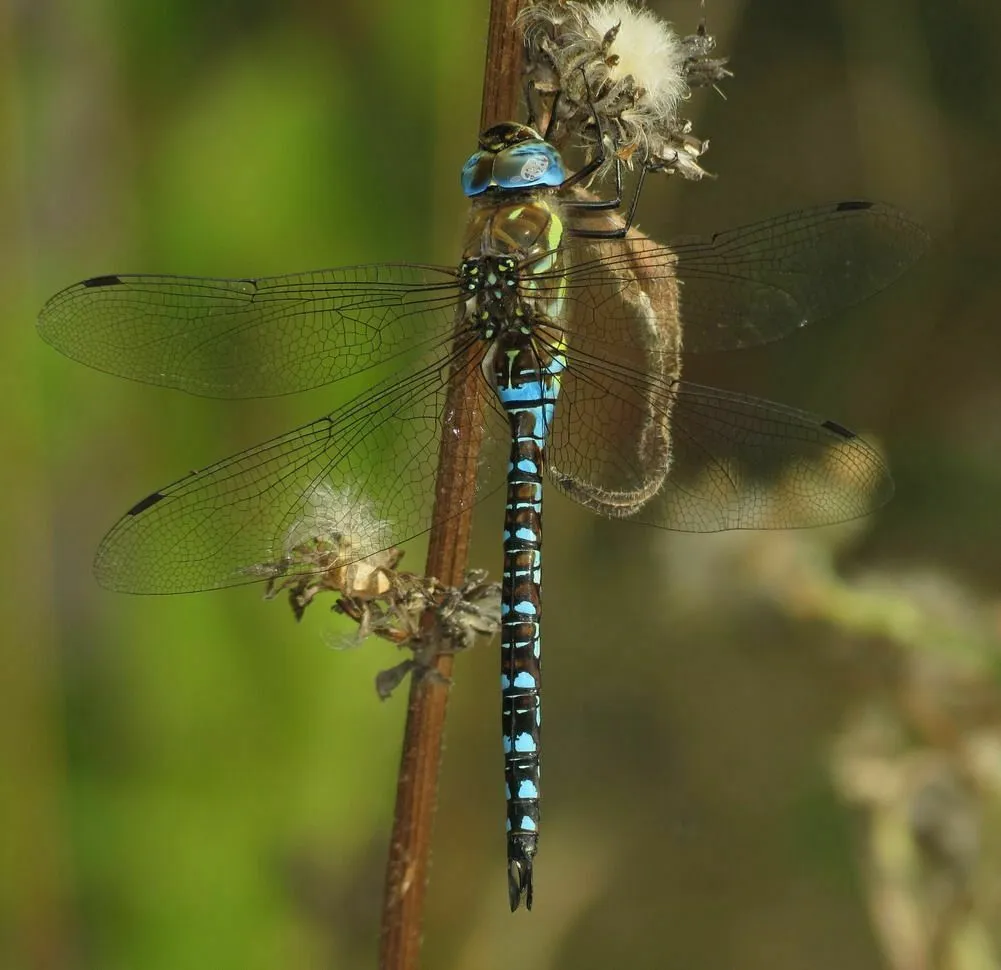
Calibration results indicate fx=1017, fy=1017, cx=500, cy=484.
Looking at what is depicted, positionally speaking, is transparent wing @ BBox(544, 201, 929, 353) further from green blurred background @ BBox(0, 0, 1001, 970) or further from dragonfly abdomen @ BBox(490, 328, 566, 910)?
green blurred background @ BBox(0, 0, 1001, 970)

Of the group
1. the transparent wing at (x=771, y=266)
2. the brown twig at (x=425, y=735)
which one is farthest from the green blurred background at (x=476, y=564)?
the brown twig at (x=425, y=735)

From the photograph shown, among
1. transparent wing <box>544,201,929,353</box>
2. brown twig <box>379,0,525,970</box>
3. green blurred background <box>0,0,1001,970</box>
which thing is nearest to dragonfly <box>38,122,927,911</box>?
transparent wing <box>544,201,929,353</box>

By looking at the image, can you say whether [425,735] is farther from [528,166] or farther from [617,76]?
[617,76]

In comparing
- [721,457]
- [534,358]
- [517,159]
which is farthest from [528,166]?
[721,457]

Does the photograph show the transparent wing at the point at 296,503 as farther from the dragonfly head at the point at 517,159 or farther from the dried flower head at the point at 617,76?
the dried flower head at the point at 617,76

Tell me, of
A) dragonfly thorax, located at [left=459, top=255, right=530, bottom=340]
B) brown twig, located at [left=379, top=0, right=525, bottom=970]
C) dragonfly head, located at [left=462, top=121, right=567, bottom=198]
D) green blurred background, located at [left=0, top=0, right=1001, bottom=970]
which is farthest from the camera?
green blurred background, located at [left=0, top=0, right=1001, bottom=970]
